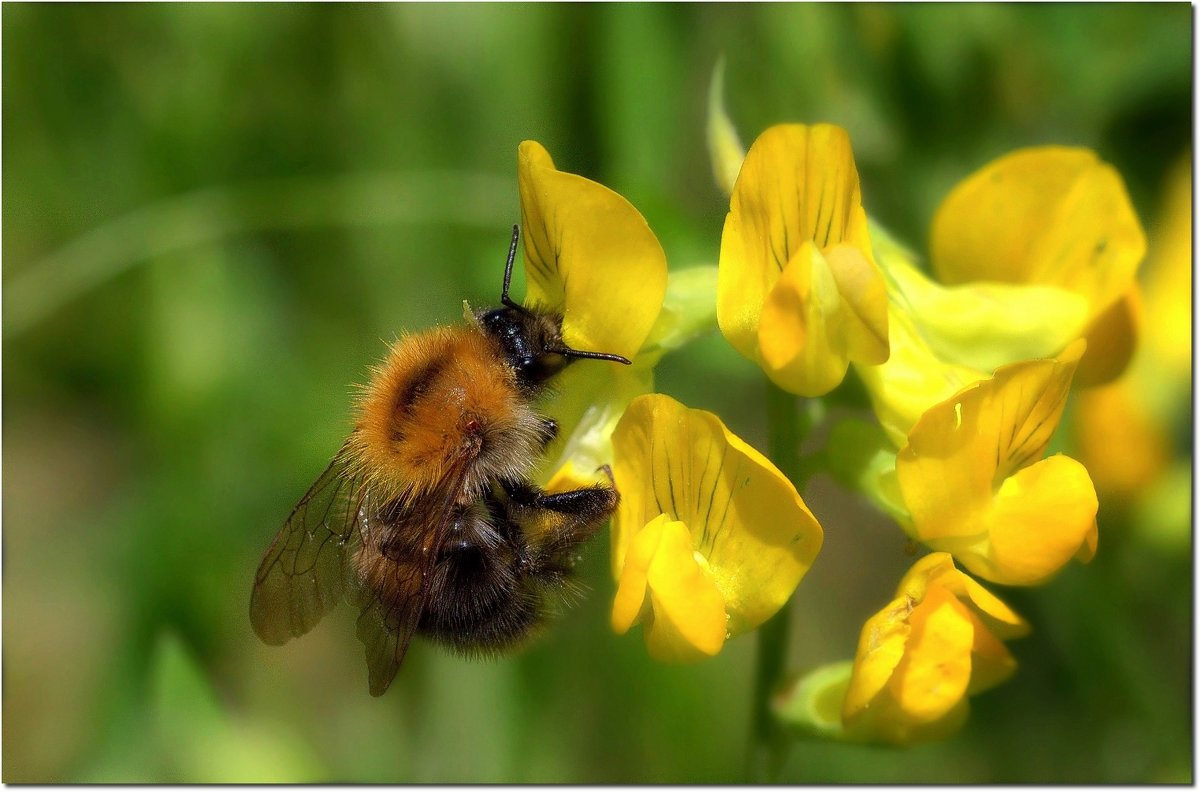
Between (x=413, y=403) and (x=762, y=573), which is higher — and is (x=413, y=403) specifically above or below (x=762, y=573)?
above

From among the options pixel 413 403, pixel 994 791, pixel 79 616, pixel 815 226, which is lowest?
pixel 994 791

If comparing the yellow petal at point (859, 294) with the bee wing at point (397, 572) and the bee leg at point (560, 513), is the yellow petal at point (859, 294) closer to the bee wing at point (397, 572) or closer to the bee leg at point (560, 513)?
the bee leg at point (560, 513)

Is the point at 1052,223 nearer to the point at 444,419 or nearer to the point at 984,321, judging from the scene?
the point at 984,321

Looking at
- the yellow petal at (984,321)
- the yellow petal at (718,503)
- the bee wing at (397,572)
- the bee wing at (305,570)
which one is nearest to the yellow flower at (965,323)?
the yellow petal at (984,321)

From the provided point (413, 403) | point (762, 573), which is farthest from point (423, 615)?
point (762, 573)

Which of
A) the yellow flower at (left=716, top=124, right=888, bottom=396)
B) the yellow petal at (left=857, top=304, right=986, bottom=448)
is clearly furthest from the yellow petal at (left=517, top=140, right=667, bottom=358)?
the yellow petal at (left=857, top=304, right=986, bottom=448)

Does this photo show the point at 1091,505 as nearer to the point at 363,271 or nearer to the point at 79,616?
the point at 363,271

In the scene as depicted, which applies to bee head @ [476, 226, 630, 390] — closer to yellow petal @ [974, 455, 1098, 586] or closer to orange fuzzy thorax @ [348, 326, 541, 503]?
orange fuzzy thorax @ [348, 326, 541, 503]

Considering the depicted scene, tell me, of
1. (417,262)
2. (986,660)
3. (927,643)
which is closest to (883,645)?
(927,643)
